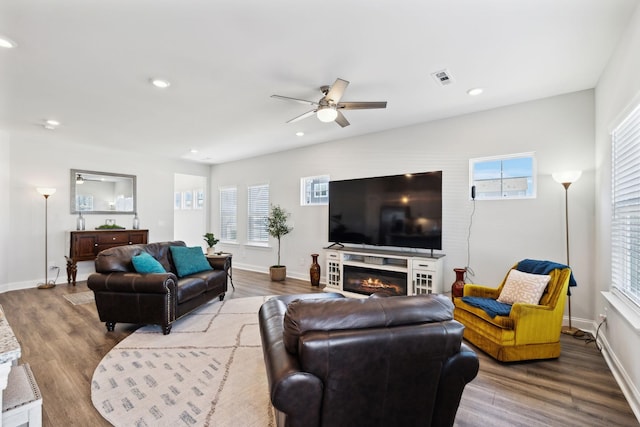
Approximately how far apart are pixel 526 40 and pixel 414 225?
2529mm

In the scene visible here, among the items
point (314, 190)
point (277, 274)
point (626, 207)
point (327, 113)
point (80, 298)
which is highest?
point (327, 113)

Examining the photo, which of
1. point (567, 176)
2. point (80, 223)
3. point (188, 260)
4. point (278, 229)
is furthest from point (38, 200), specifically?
point (567, 176)

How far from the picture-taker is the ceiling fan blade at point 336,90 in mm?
2654

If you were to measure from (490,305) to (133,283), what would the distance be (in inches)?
148

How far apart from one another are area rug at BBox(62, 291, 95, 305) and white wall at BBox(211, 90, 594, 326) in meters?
3.97

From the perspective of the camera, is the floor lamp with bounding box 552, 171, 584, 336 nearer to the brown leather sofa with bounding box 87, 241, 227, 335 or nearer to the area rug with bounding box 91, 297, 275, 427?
the area rug with bounding box 91, 297, 275, 427

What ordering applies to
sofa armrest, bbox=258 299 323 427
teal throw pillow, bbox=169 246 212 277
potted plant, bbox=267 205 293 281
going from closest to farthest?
1. sofa armrest, bbox=258 299 323 427
2. teal throw pillow, bbox=169 246 212 277
3. potted plant, bbox=267 205 293 281

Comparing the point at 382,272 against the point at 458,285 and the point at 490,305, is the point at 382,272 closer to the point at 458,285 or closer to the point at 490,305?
the point at 458,285

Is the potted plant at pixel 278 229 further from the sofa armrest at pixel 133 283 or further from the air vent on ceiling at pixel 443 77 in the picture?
the air vent on ceiling at pixel 443 77

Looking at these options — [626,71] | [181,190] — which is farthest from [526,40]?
[181,190]

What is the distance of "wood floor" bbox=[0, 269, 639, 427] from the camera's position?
1.92 metres

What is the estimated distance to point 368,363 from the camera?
1258 millimetres

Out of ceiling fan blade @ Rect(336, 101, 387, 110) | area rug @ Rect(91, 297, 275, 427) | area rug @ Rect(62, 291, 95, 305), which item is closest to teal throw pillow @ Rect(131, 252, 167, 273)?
area rug @ Rect(91, 297, 275, 427)

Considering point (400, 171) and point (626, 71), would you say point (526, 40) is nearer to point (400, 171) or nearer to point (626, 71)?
point (626, 71)
